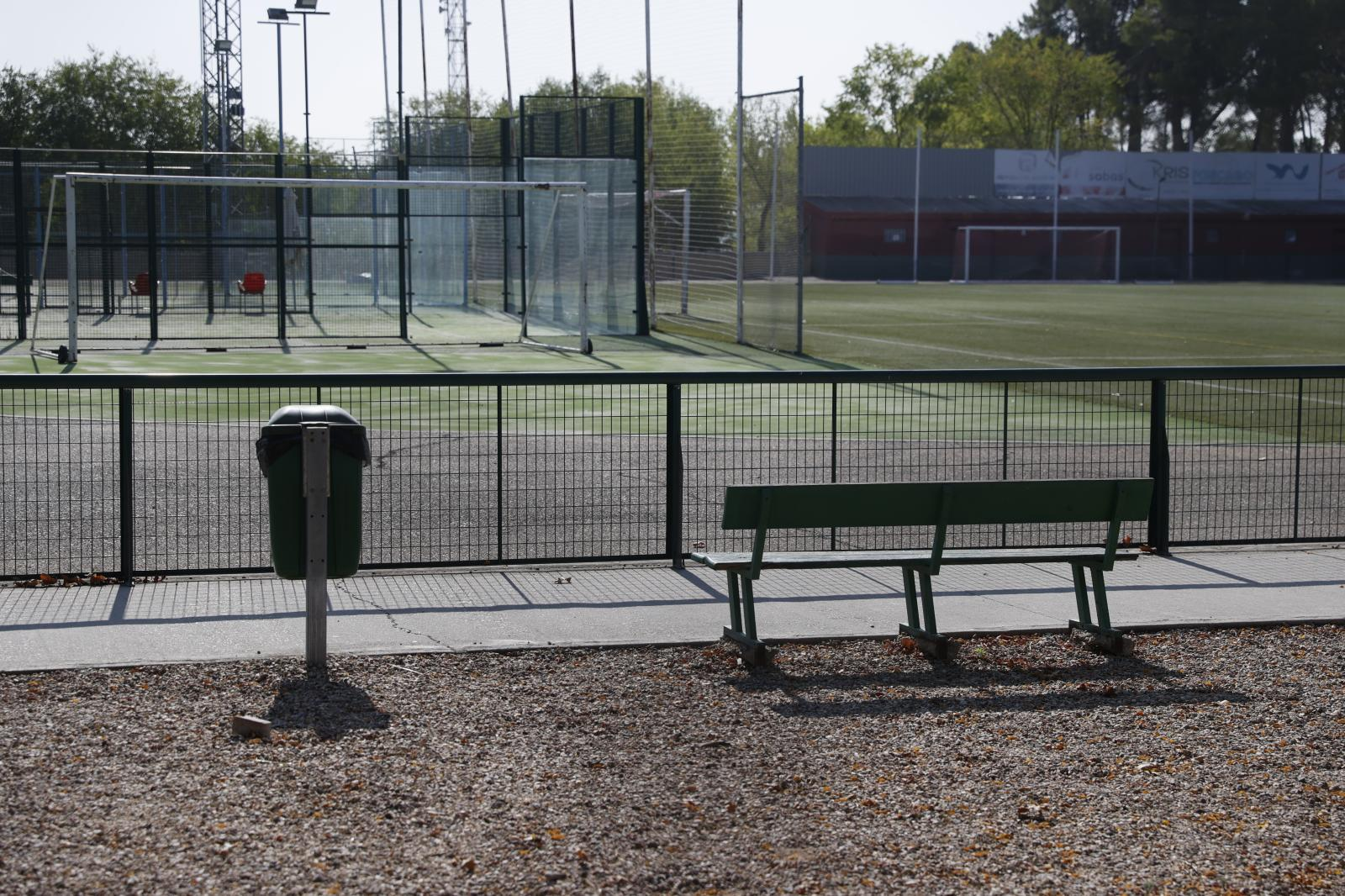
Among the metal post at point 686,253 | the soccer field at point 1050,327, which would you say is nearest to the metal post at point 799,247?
the soccer field at point 1050,327

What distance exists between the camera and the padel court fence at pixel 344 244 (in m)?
28.7

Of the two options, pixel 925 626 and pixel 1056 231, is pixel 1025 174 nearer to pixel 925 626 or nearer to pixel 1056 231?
pixel 1056 231

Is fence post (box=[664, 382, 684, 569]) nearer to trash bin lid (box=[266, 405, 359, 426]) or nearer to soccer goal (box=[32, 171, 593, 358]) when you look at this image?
trash bin lid (box=[266, 405, 359, 426])

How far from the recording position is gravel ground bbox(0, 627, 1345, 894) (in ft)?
14.8

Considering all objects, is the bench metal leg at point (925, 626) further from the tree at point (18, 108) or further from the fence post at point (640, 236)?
the tree at point (18, 108)

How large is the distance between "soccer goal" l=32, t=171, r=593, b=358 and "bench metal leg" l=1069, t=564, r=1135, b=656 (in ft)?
57.8

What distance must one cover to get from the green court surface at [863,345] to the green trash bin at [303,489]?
36.9ft

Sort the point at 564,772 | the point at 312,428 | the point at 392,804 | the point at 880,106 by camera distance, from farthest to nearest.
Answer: the point at 880,106
the point at 312,428
the point at 564,772
the point at 392,804

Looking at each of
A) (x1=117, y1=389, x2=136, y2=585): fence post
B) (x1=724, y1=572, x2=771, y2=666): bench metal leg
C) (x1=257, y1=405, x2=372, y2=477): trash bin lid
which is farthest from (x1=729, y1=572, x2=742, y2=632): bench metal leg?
(x1=117, y1=389, x2=136, y2=585): fence post

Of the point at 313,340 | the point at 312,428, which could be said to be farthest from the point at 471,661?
the point at 313,340

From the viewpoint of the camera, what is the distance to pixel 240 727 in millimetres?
5707

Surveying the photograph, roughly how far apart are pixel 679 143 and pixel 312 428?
29.5m

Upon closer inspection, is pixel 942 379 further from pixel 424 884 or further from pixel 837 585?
pixel 424 884

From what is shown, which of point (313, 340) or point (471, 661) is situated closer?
point (471, 661)
